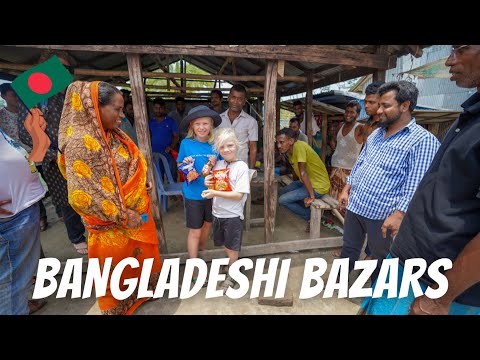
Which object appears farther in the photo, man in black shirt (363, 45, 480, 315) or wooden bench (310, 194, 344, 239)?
wooden bench (310, 194, 344, 239)

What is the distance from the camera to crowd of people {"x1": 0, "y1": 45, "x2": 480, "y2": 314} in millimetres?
1113

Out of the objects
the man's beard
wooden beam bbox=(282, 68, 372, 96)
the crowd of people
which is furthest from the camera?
wooden beam bbox=(282, 68, 372, 96)

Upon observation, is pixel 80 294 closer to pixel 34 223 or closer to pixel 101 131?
pixel 34 223

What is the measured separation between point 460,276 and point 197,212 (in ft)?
6.98

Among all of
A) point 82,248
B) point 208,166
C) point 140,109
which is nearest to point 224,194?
point 208,166

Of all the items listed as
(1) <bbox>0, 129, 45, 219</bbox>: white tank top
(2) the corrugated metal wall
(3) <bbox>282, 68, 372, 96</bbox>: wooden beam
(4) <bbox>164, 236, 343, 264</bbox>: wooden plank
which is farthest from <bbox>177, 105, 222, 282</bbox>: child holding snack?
(2) the corrugated metal wall

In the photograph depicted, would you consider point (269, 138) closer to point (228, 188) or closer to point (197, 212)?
point (228, 188)

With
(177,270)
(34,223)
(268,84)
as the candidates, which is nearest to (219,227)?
(177,270)

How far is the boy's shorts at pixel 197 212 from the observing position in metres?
2.62

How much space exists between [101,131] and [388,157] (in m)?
2.29

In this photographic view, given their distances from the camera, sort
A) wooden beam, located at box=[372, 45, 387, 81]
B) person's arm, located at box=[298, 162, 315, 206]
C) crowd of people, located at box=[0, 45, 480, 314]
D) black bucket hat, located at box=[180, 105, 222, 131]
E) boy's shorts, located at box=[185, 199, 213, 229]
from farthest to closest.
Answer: person's arm, located at box=[298, 162, 315, 206]
wooden beam, located at box=[372, 45, 387, 81]
boy's shorts, located at box=[185, 199, 213, 229]
black bucket hat, located at box=[180, 105, 222, 131]
crowd of people, located at box=[0, 45, 480, 314]

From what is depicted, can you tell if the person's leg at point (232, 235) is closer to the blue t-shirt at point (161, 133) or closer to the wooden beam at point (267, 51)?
the wooden beam at point (267, 51)

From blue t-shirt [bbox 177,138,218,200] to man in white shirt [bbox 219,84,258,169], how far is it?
1179 mm

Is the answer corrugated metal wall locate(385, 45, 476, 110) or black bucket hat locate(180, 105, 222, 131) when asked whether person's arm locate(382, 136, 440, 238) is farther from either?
corrugated metal wall locate(385, 45, 476, 110)
